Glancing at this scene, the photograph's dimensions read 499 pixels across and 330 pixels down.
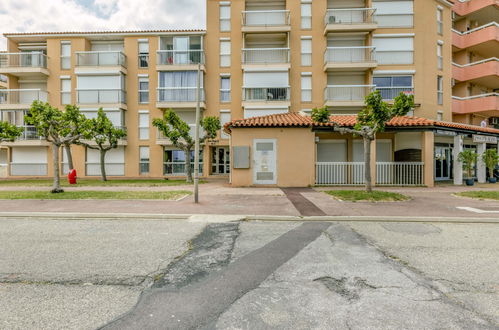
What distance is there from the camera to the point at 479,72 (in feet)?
73.3

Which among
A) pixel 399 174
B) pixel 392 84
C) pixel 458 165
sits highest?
pixel 392 84

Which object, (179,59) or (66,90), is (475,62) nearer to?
(179,59)

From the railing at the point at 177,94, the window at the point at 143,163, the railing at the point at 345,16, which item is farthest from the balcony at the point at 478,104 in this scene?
the window at the point at 143,163

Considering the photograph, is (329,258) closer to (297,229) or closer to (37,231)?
(297,229)

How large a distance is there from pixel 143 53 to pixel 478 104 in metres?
30.3

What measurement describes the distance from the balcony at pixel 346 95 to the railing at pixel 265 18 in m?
7.33

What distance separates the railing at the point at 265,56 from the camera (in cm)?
2166

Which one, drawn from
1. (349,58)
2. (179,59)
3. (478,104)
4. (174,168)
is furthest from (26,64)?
(478,104)

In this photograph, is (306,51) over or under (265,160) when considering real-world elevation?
over

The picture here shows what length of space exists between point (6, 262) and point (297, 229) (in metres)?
5.58

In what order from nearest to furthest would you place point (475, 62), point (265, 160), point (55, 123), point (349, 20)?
point (55, 123)
point (265, 160)
point (349, 20)
point (475, 62)

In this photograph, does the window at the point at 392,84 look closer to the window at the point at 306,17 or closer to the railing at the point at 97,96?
the window at the point at 306,17

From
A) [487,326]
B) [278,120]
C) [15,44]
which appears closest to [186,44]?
[278,120]

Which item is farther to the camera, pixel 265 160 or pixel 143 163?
pixel 143 163
